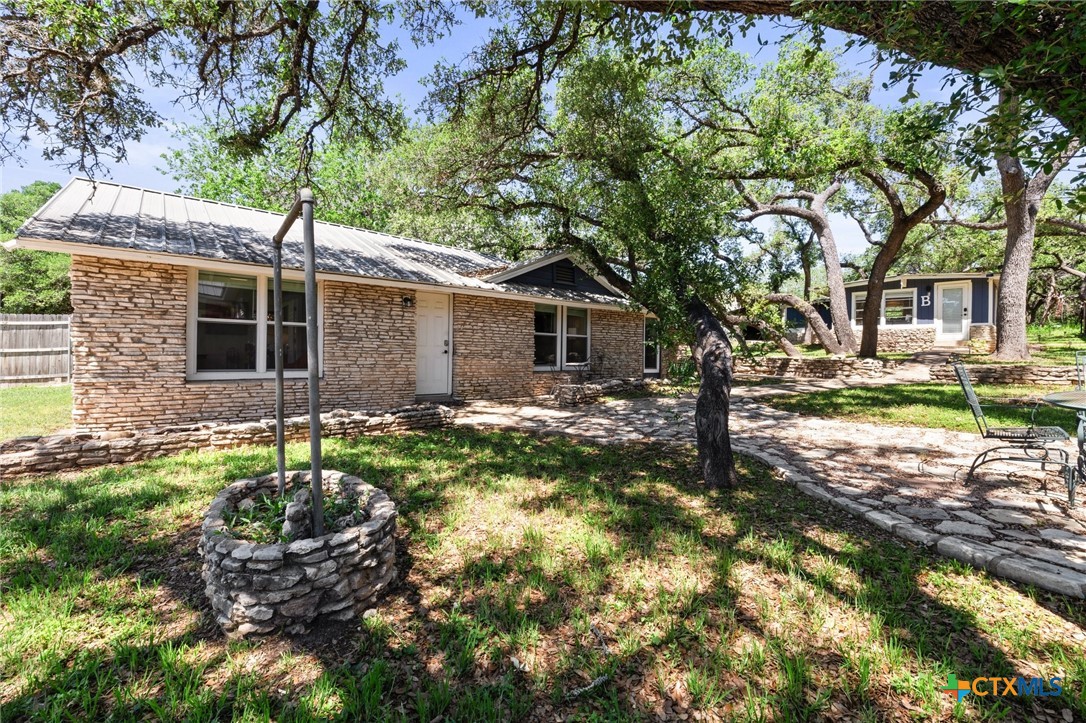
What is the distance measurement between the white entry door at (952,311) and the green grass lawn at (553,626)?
77.4ft

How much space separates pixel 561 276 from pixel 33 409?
11654mm

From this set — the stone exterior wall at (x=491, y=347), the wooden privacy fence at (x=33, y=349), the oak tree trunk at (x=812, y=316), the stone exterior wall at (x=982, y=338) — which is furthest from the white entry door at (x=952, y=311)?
the wooden privacy fence at (x=33, y=349)

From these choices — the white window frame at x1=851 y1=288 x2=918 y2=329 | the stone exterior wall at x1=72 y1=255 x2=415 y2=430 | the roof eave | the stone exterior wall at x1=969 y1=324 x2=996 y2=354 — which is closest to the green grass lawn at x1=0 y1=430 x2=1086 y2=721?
the stone exterior wall at x1=72 y1=255 x2=415 y2=430

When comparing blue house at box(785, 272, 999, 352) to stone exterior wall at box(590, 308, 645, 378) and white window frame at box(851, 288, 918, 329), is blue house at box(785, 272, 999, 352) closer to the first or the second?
white window frame at box(851, 288, 918, 329)

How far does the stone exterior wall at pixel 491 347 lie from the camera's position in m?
10.1

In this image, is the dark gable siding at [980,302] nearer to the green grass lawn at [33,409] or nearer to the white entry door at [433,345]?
the white entry door at [433,345]

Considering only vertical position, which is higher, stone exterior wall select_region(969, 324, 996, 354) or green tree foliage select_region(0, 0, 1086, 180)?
green tree foliage select_region(0, 0, 1086, 180)

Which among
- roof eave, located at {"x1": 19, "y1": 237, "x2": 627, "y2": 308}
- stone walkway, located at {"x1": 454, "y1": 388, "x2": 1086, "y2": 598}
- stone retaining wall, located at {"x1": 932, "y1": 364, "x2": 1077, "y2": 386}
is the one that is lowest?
stone walkway, located at {"x1": 454, "y1": 388, "x2": 1086, "y2": 598}

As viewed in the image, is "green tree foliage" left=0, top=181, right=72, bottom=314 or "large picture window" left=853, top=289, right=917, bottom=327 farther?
"large picture window" left=853, top=289, right=917, bottom=327

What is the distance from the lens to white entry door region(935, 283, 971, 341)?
66.3 feet

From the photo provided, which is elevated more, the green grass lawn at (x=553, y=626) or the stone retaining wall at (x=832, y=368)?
the stone retaining wall at (x=832, y=368)

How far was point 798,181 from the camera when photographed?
1135 cm

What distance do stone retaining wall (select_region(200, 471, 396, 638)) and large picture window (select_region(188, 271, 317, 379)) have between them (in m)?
5.41

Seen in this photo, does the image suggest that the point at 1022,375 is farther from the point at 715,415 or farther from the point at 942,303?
the point at 942,303
